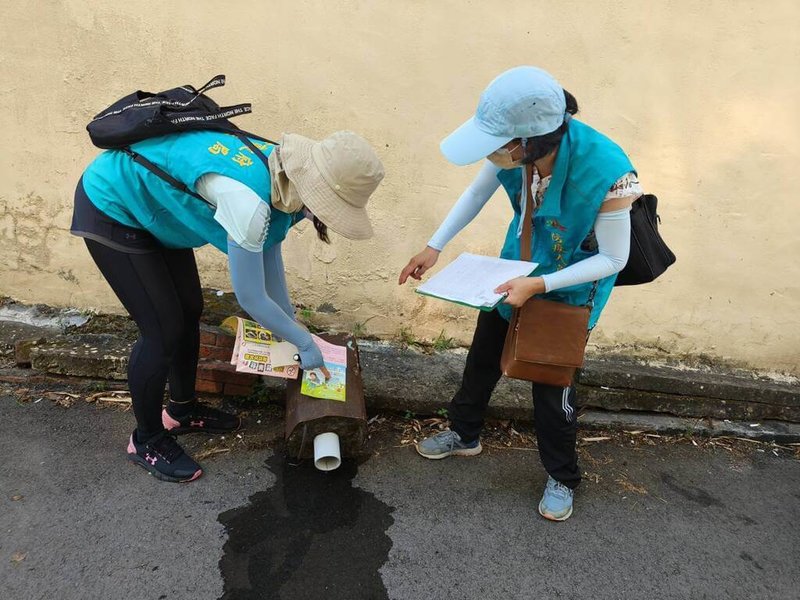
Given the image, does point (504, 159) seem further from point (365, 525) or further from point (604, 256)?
point (365, 525)

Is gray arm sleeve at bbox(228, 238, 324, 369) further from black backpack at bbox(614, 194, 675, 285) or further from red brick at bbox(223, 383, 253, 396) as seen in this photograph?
black backpack at bbox(614, 194, 675, 285)

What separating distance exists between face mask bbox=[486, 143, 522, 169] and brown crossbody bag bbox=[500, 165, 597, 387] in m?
0.21

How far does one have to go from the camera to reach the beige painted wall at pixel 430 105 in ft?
10.5

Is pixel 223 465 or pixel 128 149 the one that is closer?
pixel 128 149

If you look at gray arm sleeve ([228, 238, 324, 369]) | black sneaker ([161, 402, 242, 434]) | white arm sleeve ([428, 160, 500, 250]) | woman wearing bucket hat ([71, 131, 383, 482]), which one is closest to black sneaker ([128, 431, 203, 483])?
woman wearing bucket hat ([71, 131, 383, 482])

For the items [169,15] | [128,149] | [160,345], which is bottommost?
[160,345]

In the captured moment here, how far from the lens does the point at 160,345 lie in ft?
7.85

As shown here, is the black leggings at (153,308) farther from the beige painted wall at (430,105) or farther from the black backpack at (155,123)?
the beige painted wall at (430,105)

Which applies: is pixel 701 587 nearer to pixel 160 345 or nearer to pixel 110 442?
pixel 160 345

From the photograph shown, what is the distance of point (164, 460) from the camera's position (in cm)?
261

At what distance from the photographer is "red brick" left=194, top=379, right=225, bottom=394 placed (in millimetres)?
3143

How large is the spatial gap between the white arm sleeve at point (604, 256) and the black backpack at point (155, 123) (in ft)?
3.72

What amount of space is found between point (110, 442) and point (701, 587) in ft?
8.82

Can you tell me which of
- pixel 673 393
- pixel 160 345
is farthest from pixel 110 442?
pixel 673 393
